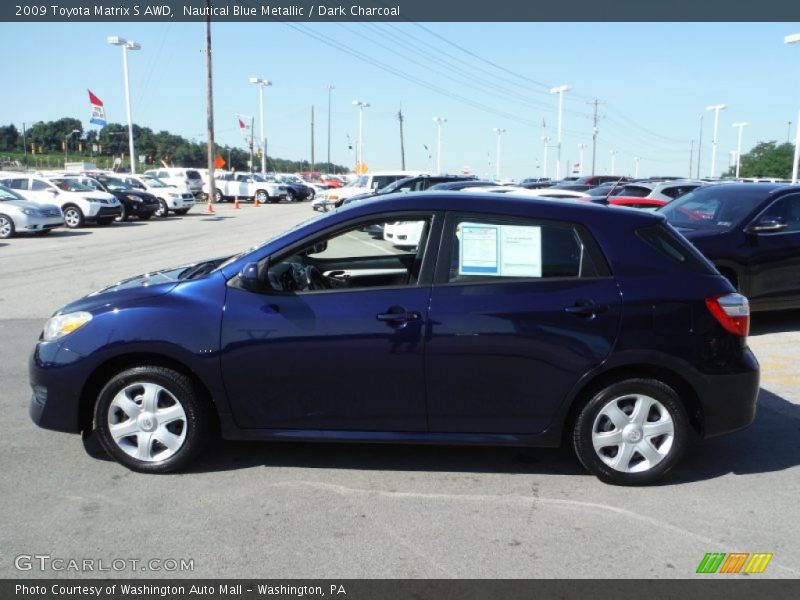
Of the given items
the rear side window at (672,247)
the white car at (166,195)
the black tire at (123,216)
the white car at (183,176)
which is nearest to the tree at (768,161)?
the white car at (183,176)

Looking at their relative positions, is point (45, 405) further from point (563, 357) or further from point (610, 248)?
point (610, 248)

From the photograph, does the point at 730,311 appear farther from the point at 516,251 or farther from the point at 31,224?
the point at 31,224

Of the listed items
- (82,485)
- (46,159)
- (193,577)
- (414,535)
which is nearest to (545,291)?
(414,535)

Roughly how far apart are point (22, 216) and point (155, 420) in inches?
709

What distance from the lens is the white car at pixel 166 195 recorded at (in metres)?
28.9

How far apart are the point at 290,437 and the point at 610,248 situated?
2199 millimetres

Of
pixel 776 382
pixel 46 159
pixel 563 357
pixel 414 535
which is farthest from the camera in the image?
pixel 46 159

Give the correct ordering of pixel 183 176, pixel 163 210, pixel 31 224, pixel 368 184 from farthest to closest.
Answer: pixel 183 176 < pixel 163 210 < pixel 368 184 < pixel 31 224

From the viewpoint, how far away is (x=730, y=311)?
13.6 ft

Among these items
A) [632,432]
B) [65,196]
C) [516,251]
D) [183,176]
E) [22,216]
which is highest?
A: [183,176]

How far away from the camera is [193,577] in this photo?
3.18 metres

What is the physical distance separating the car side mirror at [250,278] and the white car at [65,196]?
68.3ft

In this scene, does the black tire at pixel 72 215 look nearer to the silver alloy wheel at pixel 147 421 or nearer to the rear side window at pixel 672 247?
the silver alloy wheel at pixel 147 421

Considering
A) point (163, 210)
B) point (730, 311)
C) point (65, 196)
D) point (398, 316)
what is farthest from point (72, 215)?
point (730, 311)
